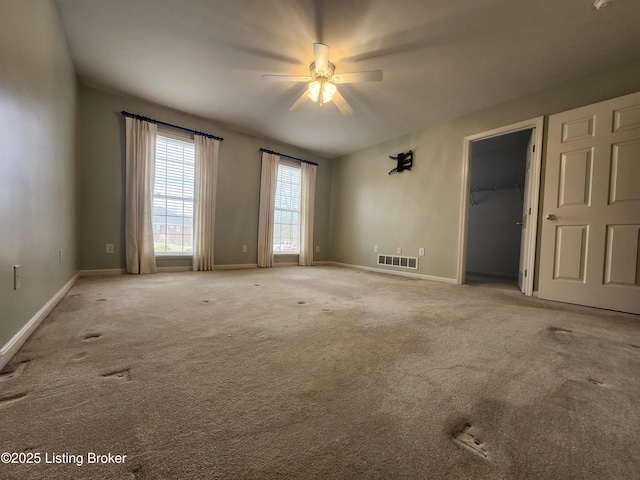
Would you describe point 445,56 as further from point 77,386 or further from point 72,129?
point 72,129

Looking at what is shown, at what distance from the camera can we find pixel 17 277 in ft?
4.14

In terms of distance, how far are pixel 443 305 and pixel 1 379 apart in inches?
107

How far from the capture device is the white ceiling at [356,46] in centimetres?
194

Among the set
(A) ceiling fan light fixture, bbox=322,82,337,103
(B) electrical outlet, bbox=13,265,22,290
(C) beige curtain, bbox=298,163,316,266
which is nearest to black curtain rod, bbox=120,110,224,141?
(C) beige curtain, bbox=298,163,316,266

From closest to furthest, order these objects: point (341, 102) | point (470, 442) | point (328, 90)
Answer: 1. point (470, 442)
2. point (328, 90)
3. point (341, 102)

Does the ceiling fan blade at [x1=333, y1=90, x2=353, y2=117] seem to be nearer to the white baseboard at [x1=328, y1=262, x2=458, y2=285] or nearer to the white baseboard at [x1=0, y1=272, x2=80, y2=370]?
the white baseboard at [x1=328, y1=262, x2=458, y2=285]

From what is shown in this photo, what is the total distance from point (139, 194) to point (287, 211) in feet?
8.10

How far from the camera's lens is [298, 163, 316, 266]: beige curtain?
5.18 meters

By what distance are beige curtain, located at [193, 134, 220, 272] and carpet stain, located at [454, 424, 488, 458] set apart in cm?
396

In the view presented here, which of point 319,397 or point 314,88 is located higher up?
point 314,88

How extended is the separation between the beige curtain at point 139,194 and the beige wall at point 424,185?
348 centimetres

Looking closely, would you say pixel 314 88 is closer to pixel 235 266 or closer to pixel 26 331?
pixel 26 331

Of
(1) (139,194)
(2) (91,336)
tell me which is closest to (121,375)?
(2) (91,336)

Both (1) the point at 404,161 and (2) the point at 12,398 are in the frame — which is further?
(1) the point at 404,161
